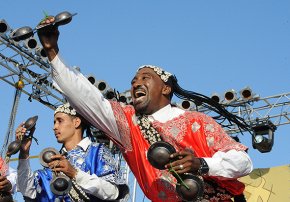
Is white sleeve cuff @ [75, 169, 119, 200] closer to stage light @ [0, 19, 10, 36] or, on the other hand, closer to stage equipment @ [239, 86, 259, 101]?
stage light @ [0, 19, 10, 36]

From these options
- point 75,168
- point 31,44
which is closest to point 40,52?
point 31,44

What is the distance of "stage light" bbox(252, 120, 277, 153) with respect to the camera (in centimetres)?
1004

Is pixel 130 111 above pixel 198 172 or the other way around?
above

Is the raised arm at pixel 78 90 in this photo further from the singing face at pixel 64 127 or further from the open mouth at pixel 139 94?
the singing face at pixel 64 127

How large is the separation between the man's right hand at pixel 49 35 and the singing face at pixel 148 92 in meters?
0.76

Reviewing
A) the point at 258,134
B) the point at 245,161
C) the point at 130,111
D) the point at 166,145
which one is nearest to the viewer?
the point at 166,145

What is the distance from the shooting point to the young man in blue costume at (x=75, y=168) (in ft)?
12.6

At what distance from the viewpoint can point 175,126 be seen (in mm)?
3541

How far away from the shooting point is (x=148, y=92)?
3658 millimetres

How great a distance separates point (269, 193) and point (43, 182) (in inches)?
210

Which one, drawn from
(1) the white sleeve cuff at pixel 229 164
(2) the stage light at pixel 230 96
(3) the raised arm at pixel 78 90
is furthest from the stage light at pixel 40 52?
(1) the white sleeve cuff at pixel 229 164

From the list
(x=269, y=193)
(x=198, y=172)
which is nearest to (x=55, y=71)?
(x=198, y=172)

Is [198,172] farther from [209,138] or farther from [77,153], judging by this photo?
[77,153]

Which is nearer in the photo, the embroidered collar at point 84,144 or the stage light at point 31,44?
the embroidered collar at point 84,144
